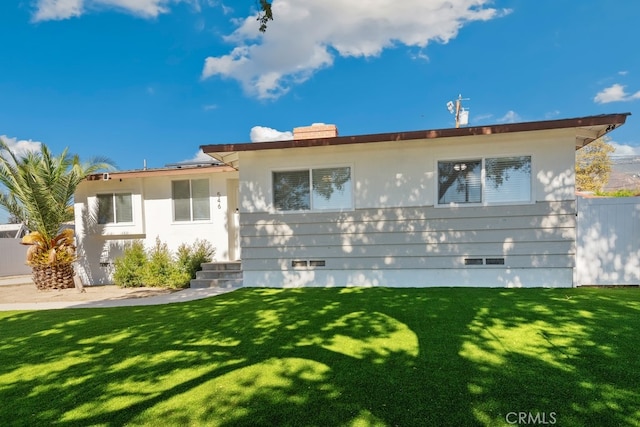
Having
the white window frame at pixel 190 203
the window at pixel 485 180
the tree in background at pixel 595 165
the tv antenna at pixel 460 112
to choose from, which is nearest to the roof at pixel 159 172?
the white window frame at pixel 190 203

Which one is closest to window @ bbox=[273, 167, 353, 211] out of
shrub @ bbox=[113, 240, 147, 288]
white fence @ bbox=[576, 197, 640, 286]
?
shrub @ bbox=[113, 240, 147, 288]

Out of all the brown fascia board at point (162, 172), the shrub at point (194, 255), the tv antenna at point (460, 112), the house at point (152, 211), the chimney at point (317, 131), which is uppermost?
the tv antenna at point (460, 112)

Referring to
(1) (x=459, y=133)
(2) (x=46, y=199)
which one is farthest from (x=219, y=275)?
(1) (x=459, y=133)

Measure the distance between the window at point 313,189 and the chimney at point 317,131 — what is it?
165 centimetres

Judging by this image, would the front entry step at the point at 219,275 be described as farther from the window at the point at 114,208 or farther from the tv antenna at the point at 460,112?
the tv antenna at the point at 460,112

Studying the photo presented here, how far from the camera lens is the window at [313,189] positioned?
25.0ft

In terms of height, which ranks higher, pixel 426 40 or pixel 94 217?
pixel 426 40

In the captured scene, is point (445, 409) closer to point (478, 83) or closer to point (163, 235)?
point (163, 235)

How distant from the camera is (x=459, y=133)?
21.4 ft

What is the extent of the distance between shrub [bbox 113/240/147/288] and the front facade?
3663mm

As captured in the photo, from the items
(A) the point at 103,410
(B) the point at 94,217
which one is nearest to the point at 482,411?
(A) the point at 103,410

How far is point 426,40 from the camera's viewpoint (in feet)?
51.2

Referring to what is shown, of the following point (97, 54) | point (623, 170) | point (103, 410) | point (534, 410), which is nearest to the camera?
point (534, 410)

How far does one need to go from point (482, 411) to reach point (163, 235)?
32.7 ft
